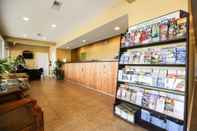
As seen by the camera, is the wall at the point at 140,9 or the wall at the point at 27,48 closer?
the wall at the point at 140,9

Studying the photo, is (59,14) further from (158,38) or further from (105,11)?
(158,38)

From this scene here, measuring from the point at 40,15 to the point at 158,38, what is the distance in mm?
3905

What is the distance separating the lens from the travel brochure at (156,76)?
1797 mm

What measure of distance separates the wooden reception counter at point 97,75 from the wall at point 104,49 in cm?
125

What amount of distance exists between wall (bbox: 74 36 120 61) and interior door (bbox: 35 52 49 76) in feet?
11.0

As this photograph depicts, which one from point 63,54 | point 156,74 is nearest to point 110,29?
point 156,74

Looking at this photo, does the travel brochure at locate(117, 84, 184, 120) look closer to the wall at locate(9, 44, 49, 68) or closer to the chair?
the chair

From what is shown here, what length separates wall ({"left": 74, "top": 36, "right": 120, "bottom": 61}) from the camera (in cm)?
588

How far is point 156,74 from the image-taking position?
2.09 meters

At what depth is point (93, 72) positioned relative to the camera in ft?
17.1

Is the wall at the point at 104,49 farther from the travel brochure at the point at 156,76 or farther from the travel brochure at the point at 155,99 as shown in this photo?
the travel brochure at the point at 155,99

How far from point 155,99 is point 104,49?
4.82m

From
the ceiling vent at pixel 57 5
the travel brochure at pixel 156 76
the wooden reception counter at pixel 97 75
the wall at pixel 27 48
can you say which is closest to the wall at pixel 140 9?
the travel brochure at pixel 156 76

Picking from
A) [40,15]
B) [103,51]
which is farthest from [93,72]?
[40,15]
